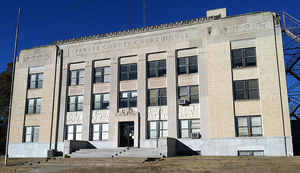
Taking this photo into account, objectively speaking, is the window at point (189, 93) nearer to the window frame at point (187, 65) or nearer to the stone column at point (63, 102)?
the window frame at point (187, 65)

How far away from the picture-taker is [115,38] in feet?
117

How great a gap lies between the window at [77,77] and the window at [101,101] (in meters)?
2.83

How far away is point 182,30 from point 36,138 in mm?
20945

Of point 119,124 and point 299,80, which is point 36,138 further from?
point 299,80

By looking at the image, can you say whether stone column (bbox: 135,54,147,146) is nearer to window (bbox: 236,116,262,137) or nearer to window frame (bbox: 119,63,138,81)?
window frame (bbox: 119,63,138,81)

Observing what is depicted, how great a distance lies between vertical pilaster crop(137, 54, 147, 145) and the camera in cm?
3234

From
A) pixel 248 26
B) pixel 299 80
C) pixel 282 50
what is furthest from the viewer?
pixel 299 80

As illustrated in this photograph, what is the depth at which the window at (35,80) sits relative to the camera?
38.6 metres

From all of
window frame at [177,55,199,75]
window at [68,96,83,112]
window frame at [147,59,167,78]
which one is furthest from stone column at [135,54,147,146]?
window at [68,96,83,112]

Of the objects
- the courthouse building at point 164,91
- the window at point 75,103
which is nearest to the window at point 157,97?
the courthouse building at point 164,91

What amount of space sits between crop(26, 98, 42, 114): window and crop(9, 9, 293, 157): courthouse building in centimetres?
14

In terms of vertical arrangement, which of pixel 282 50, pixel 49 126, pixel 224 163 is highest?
pixel 282 50

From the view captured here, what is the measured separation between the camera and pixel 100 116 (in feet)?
113

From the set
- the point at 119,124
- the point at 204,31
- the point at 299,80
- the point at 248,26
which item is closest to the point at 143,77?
the point at 119,124
